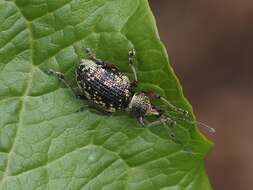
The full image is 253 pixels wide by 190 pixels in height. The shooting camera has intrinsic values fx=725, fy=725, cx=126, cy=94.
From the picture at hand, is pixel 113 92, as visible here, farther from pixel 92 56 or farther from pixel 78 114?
pixel 92 56

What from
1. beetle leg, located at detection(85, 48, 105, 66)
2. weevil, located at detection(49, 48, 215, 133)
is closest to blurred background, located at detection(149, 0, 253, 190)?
weevil, located at detection(49, 48, 215, 133)

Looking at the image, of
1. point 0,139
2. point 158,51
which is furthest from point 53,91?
point 158,51

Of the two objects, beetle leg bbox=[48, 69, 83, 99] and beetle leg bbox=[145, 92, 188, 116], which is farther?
beetle leg bbox=[145, 92, 188, 116]

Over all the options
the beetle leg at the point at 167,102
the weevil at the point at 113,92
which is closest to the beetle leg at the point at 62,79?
the weevil at the point at 113,92

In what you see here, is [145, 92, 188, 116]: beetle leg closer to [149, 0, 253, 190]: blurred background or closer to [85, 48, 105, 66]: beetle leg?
[85, 48, 105, 66]: beetle leg

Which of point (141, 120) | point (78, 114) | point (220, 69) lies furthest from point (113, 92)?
point (220, 69)

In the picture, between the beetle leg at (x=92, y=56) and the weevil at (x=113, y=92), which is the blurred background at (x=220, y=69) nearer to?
the weevil at (x=113, y=92)
